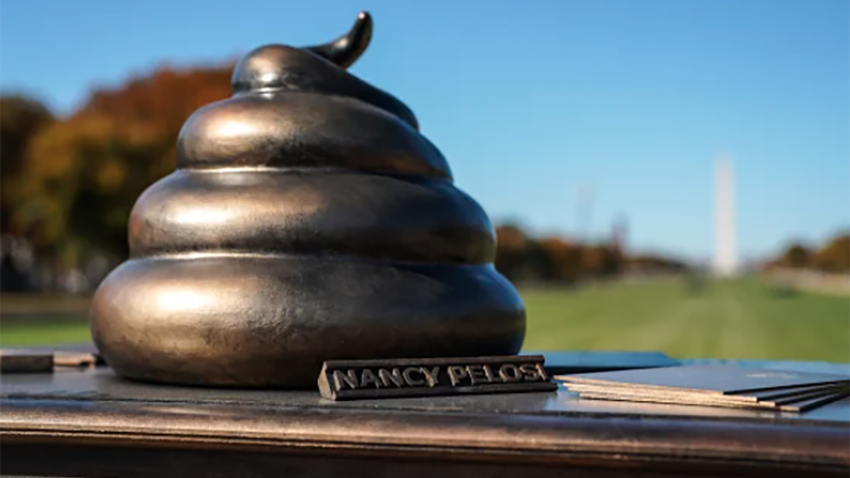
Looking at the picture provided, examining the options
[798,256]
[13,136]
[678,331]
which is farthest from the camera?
[798,256]

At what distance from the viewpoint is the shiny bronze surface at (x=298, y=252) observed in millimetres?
3174

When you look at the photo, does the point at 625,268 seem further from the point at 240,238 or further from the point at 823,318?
the point at 240,238

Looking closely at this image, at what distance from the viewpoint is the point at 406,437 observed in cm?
249

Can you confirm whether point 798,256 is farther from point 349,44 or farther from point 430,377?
point 430,377

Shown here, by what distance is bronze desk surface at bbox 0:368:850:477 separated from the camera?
7.67ft

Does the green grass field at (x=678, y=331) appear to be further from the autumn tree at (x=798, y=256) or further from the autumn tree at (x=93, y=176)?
the autumn tree at (x=798, y=256)

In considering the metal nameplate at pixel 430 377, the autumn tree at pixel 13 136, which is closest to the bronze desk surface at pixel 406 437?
the metal nameplate at pixel 430 377

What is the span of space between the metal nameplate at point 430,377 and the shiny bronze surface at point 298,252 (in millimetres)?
190

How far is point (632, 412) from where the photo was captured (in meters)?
2.60

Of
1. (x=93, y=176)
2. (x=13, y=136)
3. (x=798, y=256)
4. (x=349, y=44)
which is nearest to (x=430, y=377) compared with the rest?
(x=349, y=44)

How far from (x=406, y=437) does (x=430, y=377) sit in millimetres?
549

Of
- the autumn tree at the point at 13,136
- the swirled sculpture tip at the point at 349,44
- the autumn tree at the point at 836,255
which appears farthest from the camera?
the autumn tree at the point at 836,255

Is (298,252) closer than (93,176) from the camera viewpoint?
Yes

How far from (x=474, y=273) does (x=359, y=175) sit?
0.53m
